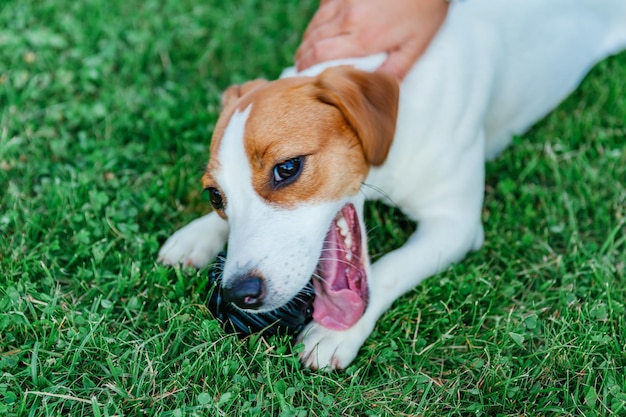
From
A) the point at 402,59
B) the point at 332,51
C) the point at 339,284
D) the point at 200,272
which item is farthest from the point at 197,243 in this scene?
the point at 402,59

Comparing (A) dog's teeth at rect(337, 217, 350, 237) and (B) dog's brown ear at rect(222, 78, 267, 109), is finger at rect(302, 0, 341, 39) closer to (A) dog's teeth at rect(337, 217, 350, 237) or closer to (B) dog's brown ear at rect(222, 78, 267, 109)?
(B) dog's brown ear at rect(222, 78, 267, 109)

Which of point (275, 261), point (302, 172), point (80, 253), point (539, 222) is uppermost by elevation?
point (302, 172)

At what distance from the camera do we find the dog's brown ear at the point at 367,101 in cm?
368

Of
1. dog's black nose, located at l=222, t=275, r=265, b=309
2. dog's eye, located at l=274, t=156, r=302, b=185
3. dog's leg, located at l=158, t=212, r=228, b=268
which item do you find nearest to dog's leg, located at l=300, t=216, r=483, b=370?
dog's black nose, located at l=222, t=275, r=265, b=309

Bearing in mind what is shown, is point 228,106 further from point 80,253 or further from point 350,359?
point 350,359

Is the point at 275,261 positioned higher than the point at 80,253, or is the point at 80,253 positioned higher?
the point at 275,261

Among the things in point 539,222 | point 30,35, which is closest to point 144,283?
point 539,222

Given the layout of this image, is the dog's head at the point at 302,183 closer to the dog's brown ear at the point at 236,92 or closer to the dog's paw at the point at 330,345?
the dog's paw at the point at 330,345

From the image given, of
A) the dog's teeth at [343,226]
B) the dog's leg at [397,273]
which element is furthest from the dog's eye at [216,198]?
the dog's leg at [397,273]

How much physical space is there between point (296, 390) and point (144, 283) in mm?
1058

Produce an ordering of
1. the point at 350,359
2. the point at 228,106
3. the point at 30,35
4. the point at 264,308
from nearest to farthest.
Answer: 1. the point at 264,308
2. the point at 350,359
3. the point at 228,106
4. the point at 30,35

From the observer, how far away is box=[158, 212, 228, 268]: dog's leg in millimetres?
4258

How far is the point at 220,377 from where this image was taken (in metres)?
3.54

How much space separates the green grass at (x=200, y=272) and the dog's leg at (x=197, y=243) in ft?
0.35
